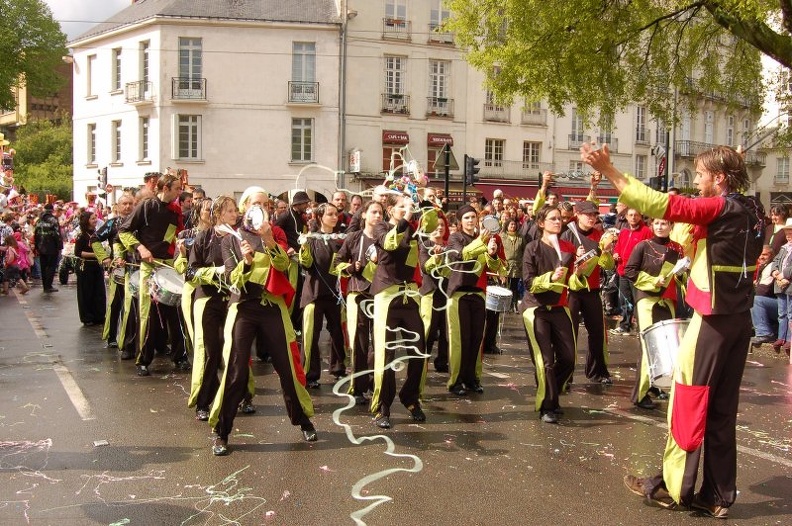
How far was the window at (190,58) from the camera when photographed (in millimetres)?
35406

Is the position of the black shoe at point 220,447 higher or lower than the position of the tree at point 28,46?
lower

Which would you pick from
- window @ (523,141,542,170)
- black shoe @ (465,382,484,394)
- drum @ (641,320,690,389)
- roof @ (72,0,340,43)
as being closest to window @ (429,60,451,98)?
roof @ (72,0,340,43)

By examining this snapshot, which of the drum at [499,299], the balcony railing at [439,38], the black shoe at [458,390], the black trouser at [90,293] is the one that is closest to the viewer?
the black shoe at [458,390]

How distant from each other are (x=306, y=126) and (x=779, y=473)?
3186 centimetres

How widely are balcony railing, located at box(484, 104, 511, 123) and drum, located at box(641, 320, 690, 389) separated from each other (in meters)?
34.0

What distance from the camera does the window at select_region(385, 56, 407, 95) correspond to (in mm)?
36969

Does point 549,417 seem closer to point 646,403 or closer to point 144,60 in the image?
point 646,403

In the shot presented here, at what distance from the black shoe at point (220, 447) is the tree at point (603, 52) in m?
11.5

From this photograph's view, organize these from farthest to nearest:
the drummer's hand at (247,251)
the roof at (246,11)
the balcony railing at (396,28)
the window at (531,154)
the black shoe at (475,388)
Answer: the window at (531,154), the balcony railing at (396,28), the roof at (246,11), the black shoe at (475,388), the drummer's hand at (247,251)

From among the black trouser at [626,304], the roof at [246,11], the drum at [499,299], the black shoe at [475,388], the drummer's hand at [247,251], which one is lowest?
the black shoe at [475,388]

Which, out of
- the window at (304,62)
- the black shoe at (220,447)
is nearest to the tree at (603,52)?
the black shoe at (220,447)

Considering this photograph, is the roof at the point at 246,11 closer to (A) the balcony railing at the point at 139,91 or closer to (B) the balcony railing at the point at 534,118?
(A) the balcony railing at the point at 139,91

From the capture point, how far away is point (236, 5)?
35875 millimetres

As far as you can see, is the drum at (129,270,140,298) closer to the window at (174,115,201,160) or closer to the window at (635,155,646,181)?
the window at (174,115,201,160)
